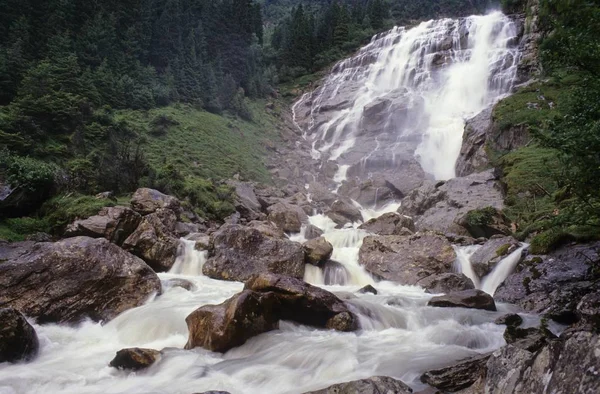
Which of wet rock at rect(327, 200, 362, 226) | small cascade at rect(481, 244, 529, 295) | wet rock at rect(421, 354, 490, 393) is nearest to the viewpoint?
wet rock at rect(421, 354, 490, 393)

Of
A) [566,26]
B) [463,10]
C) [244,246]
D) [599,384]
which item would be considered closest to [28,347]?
[244,246]

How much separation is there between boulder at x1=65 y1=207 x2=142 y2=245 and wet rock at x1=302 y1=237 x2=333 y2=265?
6.59 meters

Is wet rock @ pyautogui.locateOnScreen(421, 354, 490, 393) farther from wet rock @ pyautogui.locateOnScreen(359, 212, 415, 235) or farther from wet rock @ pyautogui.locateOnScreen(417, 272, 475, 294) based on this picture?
wet rock @ pyautogui.locateOnScreen(359, 212, 415, 235)

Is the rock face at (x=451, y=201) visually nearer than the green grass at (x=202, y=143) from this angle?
Yes

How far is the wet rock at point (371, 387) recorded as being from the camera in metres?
6.08

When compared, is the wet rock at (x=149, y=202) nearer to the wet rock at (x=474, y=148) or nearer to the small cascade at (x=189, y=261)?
the small cascade at (x=189, y=261)

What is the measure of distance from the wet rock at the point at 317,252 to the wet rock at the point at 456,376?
9.74m

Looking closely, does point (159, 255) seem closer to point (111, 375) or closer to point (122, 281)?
point (122, 281)

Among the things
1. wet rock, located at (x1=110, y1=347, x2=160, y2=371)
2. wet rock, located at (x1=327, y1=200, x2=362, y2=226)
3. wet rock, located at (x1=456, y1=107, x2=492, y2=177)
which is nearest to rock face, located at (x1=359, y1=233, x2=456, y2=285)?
wet rock, located at (x1=327, y1=200, x2=362, y2=226)

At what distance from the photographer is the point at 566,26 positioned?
28.9 ft

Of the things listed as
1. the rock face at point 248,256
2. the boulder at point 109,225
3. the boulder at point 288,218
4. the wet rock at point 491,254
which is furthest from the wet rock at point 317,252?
the boulder at point 109,225

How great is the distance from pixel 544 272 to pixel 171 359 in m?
11.0

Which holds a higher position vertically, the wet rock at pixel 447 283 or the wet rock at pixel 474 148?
the wet rock at pixel 474 148

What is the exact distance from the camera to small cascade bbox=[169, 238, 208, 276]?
15969 mm
